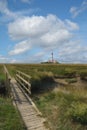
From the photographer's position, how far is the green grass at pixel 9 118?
38.4ft

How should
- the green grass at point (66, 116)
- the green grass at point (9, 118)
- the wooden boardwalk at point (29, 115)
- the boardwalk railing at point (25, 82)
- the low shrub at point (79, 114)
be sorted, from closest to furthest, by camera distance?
1. the green grass at point (9, 118)
2. the green grass at point (66, 116)
3. the low shrub at point (79, 114)
4. the wooden boardwalk at point (29, 115)
5. the boardwalk railing at point (25, 82)

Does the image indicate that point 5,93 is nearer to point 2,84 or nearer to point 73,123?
point 2,84

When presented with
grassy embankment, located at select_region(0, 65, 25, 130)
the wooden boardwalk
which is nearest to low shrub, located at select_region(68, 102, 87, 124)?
the wooden boardwalk

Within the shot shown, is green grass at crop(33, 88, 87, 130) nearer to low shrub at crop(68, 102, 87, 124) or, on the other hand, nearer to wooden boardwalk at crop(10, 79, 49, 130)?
low shrub at crop(68, 102, 87, 124)

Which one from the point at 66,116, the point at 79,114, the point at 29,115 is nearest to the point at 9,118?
the point at 29,115

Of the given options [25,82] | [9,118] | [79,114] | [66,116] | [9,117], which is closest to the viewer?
[79,114]

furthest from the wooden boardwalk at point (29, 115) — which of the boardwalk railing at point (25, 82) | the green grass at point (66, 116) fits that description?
the boardwalk railing at point (25, 82)

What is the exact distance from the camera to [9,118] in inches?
504

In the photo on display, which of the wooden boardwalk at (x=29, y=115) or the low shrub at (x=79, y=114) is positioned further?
the wooden boardwalk at (x=29, y=115)

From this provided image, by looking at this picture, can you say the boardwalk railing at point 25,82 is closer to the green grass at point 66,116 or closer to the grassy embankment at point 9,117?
the grassy embankment at point 9,117

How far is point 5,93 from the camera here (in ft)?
66.9

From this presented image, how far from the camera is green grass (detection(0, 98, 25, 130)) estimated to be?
38.4 feet

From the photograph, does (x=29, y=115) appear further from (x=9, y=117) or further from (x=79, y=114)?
(x=79, y=114)

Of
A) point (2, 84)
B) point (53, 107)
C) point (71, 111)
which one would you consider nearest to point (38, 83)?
point (2, 84)
